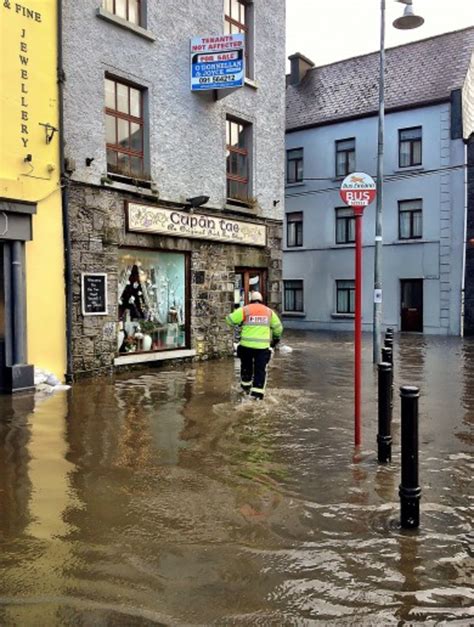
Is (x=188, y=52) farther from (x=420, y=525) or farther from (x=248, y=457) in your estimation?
(x=420, y=525)

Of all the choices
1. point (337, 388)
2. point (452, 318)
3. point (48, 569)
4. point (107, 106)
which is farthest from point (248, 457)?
point (452, 318)

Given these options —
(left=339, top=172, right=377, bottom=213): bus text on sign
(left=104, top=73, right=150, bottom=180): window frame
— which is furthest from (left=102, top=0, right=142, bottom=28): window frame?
(left=339, top=172, right=377, bottom=213): bus text on sign

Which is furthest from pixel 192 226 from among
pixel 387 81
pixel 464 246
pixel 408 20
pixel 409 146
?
pixel 387 81

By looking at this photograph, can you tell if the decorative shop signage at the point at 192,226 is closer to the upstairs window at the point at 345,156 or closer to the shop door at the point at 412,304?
the shop door at the point at 412,304

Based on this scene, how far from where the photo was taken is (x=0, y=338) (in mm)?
10141

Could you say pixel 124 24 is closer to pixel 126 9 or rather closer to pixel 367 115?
pixel 126 9

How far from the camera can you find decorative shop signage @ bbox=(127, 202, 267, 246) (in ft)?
40.2

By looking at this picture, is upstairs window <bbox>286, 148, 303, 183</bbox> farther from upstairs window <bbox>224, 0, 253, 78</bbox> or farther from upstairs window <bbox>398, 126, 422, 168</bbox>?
upstairs window <bbox>224, 0, 253, 78</bbox>

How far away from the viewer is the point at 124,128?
12305 mm

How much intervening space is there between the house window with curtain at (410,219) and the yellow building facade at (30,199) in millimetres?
16612

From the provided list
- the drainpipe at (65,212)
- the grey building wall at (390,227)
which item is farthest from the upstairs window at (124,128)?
the grey building wall at (390,227)

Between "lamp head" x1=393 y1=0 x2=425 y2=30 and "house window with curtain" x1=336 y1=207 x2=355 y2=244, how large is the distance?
464 inches

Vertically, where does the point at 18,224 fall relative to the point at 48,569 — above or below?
above

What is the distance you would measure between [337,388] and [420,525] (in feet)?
19.9
